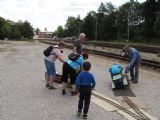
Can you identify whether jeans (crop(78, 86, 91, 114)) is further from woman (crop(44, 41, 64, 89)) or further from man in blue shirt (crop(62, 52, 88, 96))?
woman (crop(44, 41, 64, 89))

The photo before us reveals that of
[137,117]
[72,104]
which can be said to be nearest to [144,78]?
[72,104]

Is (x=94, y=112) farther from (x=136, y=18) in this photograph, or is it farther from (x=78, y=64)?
(x=136, y=18)

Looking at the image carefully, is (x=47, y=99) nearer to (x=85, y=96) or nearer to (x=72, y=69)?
(x=72, y=69)

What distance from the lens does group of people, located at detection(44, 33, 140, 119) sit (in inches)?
364

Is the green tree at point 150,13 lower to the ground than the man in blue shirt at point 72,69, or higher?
higher

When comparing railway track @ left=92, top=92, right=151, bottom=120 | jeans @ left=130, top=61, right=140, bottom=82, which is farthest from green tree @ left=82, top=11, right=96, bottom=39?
railway track @ left=92, top=92, right=151, bottom=120

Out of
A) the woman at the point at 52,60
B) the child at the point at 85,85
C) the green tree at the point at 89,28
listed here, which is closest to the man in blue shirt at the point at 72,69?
the woman at the point at 52,60

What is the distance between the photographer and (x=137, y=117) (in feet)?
29.6

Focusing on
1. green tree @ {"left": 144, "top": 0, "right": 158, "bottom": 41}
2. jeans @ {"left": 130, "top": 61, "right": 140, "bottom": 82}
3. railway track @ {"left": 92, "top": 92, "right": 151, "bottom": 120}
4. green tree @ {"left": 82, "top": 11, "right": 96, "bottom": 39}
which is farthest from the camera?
green tree @ {"left": 82, "top": 11, "right": 96, "bottom": 39}

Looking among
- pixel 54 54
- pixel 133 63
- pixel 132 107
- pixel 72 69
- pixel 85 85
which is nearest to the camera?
pixel 85 85

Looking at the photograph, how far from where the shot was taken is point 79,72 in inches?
459

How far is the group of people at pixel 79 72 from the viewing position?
9250mm

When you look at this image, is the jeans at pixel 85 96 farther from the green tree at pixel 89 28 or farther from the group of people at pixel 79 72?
the green tree at pixel 89 28

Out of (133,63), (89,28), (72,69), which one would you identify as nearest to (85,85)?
(72,69)
